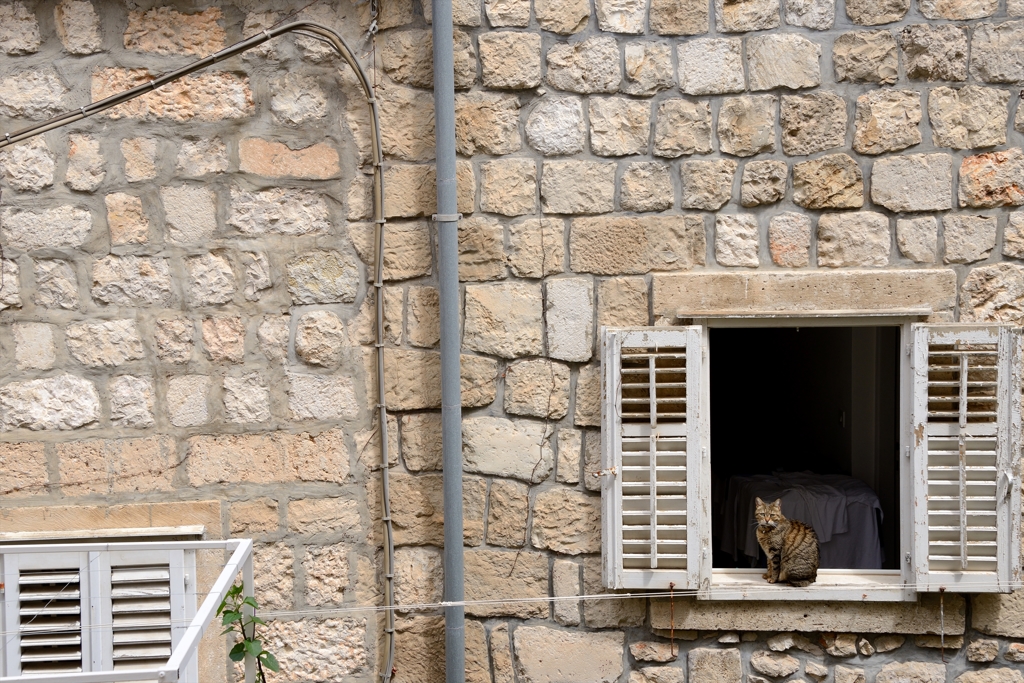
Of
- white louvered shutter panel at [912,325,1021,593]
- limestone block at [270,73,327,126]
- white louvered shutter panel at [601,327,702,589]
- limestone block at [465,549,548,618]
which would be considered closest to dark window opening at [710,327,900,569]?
white louvered shutter panel at [912,325,1021,593]

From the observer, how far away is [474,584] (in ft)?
11.2

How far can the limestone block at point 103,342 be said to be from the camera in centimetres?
333

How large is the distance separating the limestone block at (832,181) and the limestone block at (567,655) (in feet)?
6.02

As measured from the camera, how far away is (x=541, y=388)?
3340 mm

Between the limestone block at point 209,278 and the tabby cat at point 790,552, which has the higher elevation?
the limestone block at point 209,278

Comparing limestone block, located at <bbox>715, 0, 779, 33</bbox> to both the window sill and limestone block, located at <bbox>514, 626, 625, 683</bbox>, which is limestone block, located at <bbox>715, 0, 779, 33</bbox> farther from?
limestone block, located at <bbox>514, 626, 625, 683</bbox>

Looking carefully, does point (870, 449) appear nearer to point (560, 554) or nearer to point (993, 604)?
point (993, 604)

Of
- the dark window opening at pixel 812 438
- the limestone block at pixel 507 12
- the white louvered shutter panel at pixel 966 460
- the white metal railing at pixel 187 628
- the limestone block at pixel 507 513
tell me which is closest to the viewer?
the white metal railing at pixel 187 628

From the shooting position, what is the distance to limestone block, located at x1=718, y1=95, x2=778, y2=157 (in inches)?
128

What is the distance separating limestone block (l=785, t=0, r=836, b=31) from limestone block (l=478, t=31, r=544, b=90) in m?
0.91

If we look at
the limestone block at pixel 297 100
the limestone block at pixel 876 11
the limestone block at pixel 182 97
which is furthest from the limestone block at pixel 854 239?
the limestone block at pixel 182 97

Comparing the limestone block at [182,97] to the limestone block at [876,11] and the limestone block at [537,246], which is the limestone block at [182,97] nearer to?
the limestone block at [537,246]

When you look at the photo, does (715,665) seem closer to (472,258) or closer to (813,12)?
(472,258)

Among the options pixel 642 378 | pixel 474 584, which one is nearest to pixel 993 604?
pixel 642 378
